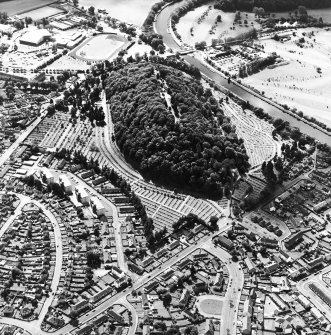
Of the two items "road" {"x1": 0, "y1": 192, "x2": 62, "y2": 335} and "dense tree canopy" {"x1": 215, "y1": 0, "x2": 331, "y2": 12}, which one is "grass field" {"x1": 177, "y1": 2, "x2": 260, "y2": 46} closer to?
"dense tree canopy" {"x1": 215, "y1": 0, "x2": 331, "y2": 12}

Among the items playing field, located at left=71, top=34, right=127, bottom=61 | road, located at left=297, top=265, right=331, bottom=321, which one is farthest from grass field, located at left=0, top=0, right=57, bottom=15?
road, located at left=297, top=265, right=331, bottom=321

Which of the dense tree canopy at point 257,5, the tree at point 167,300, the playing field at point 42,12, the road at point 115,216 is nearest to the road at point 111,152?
the road at point 115,216

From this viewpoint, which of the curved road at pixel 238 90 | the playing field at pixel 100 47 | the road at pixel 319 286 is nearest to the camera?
the road at pixel 319 286

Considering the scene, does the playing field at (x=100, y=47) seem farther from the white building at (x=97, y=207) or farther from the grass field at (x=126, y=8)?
the white building at (x=97, y=207)

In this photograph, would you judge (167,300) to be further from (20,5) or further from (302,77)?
(20,5)

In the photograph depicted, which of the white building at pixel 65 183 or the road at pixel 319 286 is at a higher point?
the road at pixel 319 286

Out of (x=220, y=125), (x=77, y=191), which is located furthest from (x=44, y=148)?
(x=220, y=125)
